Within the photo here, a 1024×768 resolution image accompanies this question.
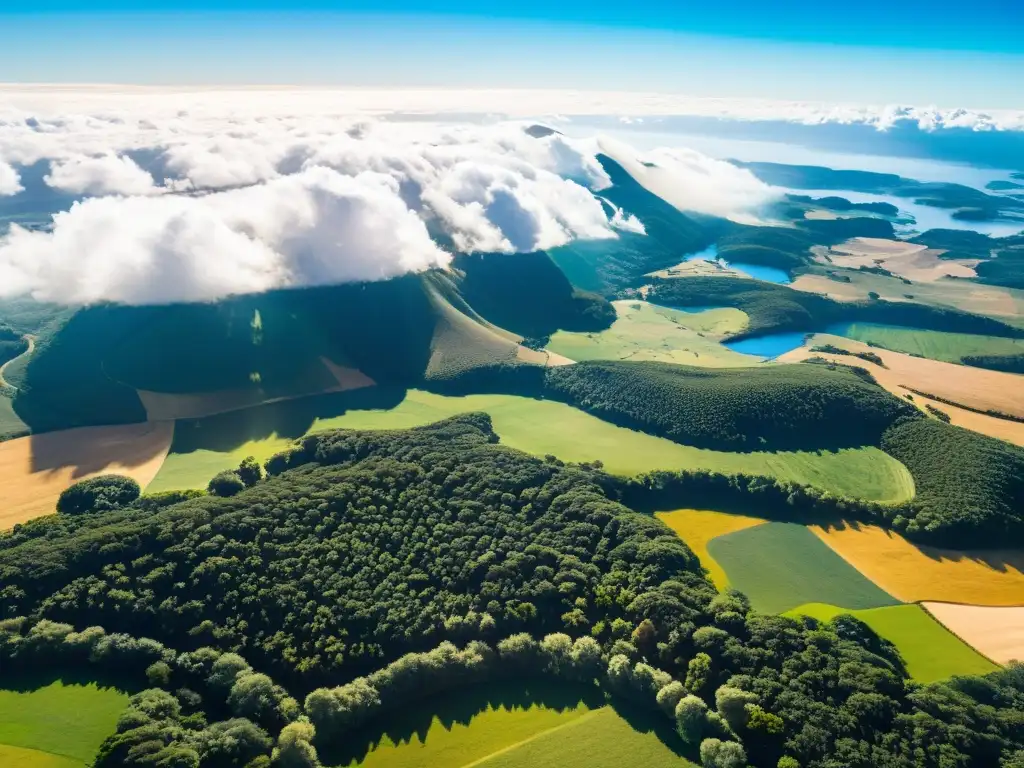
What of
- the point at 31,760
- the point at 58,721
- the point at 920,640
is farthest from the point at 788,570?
the point at 31,760

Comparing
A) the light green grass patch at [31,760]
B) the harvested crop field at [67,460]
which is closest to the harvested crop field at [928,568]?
the light green grass patch at [31,760]

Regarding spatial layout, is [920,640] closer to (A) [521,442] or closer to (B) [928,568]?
(B) [928,568]

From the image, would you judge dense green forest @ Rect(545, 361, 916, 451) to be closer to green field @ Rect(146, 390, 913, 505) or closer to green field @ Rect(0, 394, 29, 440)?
green field @ Rect(146, 390, 913, 505)

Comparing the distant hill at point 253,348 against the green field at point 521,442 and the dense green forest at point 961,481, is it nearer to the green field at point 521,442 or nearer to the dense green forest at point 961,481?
the green field at point 521,442

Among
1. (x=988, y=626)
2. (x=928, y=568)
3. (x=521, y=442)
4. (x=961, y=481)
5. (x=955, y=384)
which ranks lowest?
(x=521, y=442)

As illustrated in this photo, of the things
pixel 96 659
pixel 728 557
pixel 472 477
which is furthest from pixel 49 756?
pixel 728 557

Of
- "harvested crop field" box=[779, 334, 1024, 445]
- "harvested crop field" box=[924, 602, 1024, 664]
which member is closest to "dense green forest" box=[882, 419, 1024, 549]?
"harvested crop field" box=[924, 602, 1024, 664]
